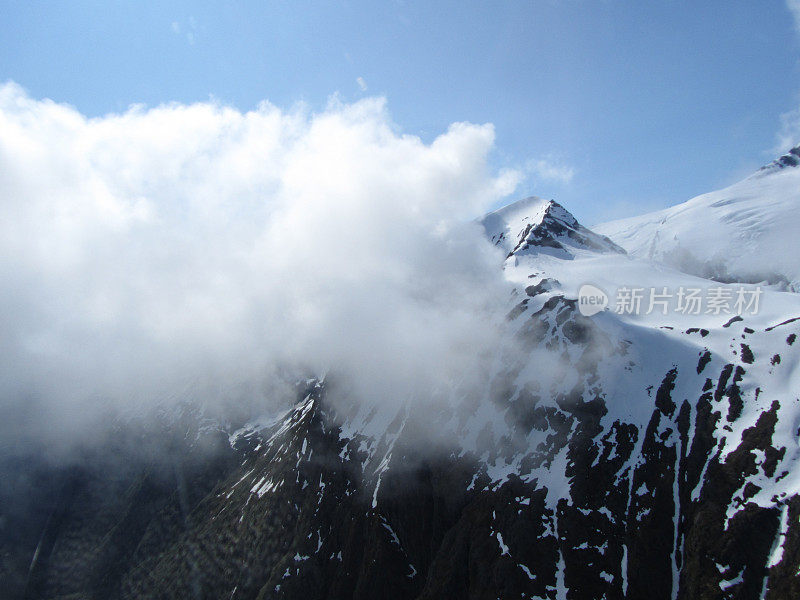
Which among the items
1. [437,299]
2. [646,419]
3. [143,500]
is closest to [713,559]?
[646,419]

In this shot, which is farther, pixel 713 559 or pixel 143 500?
pixel 143 500

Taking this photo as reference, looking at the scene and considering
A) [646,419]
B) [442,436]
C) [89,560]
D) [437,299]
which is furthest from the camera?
[437,299]

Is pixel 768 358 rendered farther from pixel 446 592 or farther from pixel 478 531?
pixel 446 592

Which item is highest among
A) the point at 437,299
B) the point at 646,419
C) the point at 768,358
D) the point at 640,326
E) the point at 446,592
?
the point at 437,299

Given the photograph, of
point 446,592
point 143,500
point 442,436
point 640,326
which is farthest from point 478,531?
point 143,500

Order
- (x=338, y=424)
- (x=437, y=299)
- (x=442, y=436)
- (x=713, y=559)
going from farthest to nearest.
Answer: (x=437, y=299) < (x=338, y=424) < (x=442, y=436) < (x=713, y=559)

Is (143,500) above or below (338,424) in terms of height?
below
